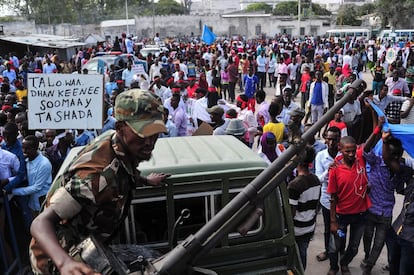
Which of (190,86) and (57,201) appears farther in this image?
(190,86)

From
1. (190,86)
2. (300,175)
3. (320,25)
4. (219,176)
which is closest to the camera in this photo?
(219,176)

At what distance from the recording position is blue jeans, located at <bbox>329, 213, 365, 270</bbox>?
14.0 ft

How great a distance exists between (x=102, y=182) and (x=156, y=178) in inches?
24.5

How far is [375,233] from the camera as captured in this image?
4426mm

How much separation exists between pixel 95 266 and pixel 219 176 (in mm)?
1041

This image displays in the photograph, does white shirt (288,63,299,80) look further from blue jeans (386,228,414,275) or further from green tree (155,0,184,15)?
green tree (155,0,184,15)

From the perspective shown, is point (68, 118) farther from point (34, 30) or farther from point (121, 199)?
point (34, 30)

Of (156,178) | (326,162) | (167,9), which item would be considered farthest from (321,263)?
(167,9)

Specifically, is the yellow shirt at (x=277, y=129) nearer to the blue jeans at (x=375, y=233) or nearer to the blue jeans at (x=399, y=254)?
the blue jeans at (x=375, y=233)

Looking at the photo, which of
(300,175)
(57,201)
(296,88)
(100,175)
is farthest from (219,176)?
(296,88)

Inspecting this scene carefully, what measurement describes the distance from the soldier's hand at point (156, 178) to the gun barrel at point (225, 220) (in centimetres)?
86

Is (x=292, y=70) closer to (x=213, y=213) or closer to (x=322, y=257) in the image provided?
(x=322, y=257)

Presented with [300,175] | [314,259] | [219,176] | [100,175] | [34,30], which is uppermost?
[34,30]

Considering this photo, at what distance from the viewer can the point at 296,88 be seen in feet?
48.3
